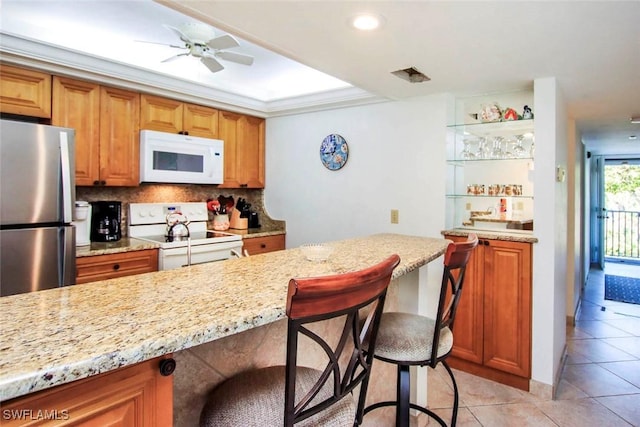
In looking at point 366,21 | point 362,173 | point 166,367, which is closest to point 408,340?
point 166,367

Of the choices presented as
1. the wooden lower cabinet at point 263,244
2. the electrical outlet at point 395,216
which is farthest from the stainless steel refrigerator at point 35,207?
the electrical outlet at point 395,216

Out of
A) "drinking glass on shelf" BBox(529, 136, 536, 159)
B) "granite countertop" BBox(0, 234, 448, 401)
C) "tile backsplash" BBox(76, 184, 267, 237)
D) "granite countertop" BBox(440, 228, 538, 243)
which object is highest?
→ "drinking glass on shelf" BBox(529, 136, 536, 159)

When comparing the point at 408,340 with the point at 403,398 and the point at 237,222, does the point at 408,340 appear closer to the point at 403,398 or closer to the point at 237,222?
the point at 403,398

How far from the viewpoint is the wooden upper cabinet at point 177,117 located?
3.17 meters

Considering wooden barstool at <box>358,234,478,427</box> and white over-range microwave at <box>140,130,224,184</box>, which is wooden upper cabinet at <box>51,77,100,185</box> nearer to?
white over-range microwave at <box>140,130,224,184</box>

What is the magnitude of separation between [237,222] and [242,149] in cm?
78

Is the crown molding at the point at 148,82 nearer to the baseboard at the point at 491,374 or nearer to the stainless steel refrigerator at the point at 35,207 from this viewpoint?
the stainless steel refrigerator at the point at 35,207

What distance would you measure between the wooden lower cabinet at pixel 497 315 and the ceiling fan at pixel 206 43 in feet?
6.90

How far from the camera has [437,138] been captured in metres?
2.97

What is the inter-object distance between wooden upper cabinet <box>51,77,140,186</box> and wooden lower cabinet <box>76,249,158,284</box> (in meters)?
0.63

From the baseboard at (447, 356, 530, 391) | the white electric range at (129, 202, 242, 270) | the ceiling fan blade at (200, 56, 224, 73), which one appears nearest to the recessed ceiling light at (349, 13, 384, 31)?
the ceiling fan blade at (200, 56, 224, 73)

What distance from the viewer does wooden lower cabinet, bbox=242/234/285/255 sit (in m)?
3.63

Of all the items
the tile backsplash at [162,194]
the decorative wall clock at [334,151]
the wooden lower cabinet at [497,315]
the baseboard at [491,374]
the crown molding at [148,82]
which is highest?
the crown molding at [148,82]

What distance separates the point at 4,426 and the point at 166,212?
3.18 metres
